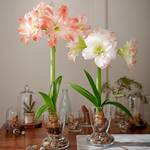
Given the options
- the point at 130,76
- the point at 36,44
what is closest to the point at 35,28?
the point at 36,44

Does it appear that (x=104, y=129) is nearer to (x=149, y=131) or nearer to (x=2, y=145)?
(x=149, y=131)

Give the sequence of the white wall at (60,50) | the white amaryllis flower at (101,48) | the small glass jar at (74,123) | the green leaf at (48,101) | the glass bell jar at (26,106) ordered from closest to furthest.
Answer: the white amaryllis flower at (101,48) → the green leaf at (48,101) → the small glass jar at (74,123) → the glass bell jar at (26,106) → the white wall at (60,50)

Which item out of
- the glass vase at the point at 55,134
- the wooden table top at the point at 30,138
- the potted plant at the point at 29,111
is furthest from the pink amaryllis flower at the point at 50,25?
the potted plant at the point at 29,111

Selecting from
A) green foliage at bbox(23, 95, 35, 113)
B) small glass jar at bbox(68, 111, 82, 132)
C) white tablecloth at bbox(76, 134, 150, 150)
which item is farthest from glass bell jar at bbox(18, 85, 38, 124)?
white tablecloth at bbox(76, 134, 150, 150)

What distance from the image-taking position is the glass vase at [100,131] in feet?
4.58

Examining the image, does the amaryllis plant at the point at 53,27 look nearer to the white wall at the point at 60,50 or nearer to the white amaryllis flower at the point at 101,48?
the white amaryllis flower at the point at 101,48

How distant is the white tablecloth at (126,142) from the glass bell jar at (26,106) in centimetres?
41

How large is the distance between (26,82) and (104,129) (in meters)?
0.84

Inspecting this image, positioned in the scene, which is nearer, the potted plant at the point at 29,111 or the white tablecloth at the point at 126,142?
the white tablecloth at the point at 126,142

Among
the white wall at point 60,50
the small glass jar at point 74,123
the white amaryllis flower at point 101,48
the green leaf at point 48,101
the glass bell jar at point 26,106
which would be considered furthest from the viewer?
the white wall at point 60,50

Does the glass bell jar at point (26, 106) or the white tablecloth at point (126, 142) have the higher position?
the glass bell jar at point (26, 106)

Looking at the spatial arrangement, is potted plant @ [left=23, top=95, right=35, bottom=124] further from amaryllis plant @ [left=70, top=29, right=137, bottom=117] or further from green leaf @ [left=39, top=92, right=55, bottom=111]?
amaryllis plant @ [left=70, top=29, right=137, bottom=117]

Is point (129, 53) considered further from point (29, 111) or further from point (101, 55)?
point (29, 111)

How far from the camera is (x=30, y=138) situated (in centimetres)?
152
